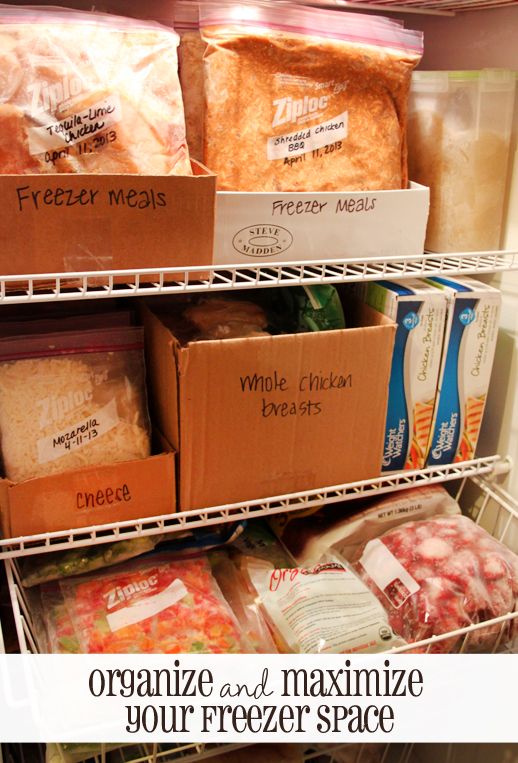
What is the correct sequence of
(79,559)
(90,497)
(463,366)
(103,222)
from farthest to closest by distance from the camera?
(463,366)
(79,559)
(90,497)
(103,222)

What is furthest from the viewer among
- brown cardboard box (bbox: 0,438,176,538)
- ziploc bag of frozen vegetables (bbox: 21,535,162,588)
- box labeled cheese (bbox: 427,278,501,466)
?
box labeled cheese (bbox: 427,278,501,466)

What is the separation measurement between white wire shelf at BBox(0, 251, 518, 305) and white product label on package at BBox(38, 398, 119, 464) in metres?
0.19

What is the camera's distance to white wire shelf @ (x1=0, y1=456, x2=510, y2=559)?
1.02 meters

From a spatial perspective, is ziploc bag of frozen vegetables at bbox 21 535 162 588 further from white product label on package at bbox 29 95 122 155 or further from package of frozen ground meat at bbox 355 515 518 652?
white product label on package at bbox 29 95 122 155

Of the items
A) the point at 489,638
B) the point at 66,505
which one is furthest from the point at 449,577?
the point at 66,505

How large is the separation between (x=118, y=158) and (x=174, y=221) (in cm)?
13

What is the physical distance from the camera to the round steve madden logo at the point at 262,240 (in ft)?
3.41

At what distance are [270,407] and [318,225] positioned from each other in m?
0.30

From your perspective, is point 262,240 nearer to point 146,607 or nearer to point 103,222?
point 103,222

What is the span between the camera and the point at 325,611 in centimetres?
107

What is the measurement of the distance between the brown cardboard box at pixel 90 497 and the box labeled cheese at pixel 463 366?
520 millimetres

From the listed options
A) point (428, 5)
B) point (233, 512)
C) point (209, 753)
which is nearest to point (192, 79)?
point (428, 5)

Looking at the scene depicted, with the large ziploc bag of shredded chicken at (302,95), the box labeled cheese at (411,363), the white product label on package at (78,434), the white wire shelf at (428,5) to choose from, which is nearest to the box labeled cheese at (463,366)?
the box labeled cheese at (411,363)

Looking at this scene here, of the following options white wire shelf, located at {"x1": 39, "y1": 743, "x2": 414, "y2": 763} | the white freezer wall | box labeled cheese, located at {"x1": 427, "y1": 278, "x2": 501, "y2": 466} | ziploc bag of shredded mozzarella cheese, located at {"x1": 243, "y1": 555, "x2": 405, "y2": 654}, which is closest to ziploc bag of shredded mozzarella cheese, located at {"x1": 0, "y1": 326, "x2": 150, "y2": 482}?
ziploc bag of shredded mozzarella cheese, located at {"x1": 243, "y1": 555, "x2": 405, "y2": 654}
